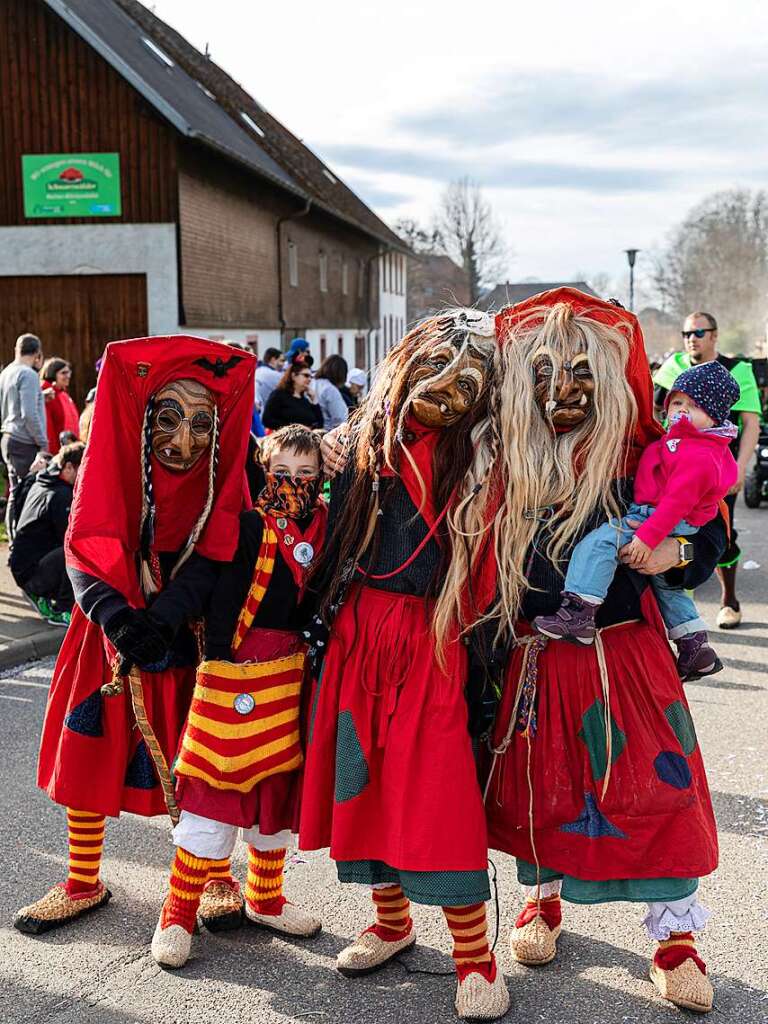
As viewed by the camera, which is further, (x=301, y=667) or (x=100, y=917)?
(x=100, y=917)

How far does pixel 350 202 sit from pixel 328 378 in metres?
27.6

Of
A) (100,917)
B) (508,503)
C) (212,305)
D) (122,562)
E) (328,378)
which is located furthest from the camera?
(212,305)

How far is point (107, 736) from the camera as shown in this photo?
3506mm

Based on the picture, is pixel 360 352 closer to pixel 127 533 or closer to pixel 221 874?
pixel 221 874

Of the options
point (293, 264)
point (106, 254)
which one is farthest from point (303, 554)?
point (293, 264)

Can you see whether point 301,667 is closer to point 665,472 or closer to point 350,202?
point 665,472

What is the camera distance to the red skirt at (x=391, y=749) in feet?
9.82

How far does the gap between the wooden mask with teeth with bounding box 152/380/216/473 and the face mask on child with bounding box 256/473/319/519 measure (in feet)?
0.81

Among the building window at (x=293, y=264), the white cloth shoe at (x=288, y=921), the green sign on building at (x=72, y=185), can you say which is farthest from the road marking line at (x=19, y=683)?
the building window at (x=293, y=264)

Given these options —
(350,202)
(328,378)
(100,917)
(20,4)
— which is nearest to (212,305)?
(20,4)

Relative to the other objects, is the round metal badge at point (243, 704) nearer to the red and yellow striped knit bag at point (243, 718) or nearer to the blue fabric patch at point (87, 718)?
the red and yellow striped knit bag at point (243, 718)

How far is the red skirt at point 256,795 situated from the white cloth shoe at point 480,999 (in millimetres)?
646

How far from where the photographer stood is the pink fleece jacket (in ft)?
9.78

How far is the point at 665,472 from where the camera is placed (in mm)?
3080
